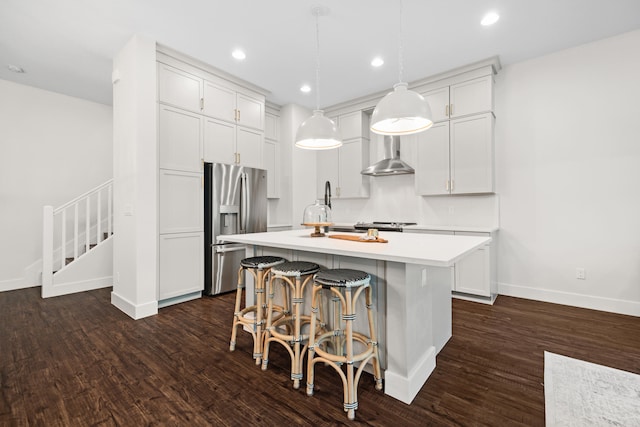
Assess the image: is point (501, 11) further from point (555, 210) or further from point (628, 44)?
point (555, 210)

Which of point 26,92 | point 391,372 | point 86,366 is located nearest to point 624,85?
point 391,372

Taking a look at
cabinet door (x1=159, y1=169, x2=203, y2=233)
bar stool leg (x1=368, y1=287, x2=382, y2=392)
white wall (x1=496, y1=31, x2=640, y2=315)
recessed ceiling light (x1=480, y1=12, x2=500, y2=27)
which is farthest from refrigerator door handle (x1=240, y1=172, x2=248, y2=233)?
white wall (x1=496, y1=31, x2=640, y2=315)

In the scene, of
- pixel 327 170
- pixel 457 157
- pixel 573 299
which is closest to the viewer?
pixel 573 299

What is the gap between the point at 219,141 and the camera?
3.86 metres

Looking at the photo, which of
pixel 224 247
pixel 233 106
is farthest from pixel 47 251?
pixel 233 106

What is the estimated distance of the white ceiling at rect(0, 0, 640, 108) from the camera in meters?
2.61

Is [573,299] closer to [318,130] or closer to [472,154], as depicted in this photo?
[472,154]

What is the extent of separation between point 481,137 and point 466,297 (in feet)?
6.65

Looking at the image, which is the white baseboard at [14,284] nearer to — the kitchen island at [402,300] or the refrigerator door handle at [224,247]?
the refrigerator door handle at [224,247]

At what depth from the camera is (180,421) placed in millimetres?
1526

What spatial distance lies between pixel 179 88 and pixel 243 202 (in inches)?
62.3

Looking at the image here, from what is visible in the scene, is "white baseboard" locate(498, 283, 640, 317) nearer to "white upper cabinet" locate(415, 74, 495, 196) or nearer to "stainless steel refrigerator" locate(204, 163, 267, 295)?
"white upper cabinet" locate(415, 74, 495, 196)

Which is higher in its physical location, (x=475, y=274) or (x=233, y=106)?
(x=233, y=106)

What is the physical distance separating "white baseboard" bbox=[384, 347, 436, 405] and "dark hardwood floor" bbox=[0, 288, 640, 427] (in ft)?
0.13
